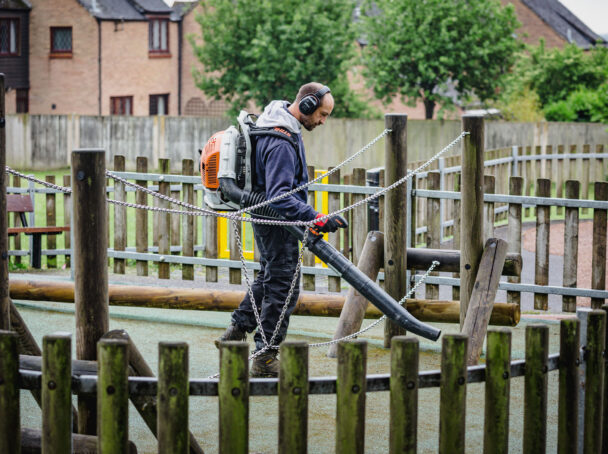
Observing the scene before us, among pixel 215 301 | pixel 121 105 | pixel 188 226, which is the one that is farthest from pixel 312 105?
pixel 121 105

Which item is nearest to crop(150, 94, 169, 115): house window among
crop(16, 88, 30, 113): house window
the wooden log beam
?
crop(16, 88, 30, 113): house window

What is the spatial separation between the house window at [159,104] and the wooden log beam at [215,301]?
40.7 metres

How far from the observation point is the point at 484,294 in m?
7.36

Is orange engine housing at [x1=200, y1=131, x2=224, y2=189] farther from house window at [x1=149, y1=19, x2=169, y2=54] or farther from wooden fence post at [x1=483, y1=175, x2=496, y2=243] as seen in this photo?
house window at [x1=149, y1=19, x2=169, y2=54]

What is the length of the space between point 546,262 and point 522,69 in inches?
1166

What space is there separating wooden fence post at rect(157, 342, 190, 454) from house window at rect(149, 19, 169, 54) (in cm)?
4459

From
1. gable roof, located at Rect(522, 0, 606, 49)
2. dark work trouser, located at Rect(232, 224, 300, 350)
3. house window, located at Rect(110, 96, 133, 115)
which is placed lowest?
dark work trouser, located at Rect(232, 224, 300, 350)

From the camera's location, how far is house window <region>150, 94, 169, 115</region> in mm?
48500

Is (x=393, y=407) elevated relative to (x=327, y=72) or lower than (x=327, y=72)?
lower

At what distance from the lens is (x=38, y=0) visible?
44062 mm

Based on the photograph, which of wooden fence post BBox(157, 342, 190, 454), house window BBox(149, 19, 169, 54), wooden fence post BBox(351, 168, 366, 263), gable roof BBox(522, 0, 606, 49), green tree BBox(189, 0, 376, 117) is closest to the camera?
wooden fence post BBox(157, 342, 190, 454)

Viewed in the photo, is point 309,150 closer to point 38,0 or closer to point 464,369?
point 38,0

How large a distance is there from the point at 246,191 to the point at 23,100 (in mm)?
39599

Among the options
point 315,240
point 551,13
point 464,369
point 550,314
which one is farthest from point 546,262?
point 551,13
